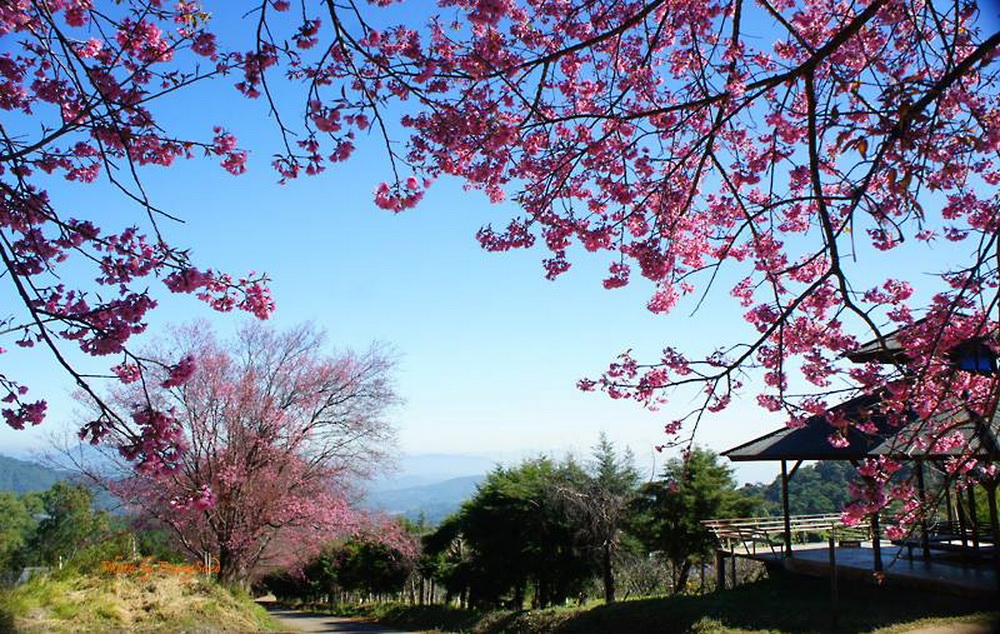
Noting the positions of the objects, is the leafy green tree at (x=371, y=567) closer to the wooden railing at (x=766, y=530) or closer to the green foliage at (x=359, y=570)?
the green foliage at (x=359, y=570)

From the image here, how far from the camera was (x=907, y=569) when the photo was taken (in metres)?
11.4

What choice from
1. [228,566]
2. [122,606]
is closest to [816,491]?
[228,566]

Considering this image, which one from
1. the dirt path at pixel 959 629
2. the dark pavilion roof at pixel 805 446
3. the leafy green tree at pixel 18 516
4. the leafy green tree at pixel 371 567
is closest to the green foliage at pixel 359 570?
the leafy green tree at pixel 371 567

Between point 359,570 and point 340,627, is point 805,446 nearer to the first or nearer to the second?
point 340,627

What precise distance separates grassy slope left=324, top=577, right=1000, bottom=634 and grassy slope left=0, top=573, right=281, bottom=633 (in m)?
6.02

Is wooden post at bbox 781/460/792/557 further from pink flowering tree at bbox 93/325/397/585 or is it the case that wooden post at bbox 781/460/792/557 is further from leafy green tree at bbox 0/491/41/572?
leafy green tree at bbox 0/491/41/572

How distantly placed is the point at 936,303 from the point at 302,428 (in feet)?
44.8

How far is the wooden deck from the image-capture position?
1010 centimetres

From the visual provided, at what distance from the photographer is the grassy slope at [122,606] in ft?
31.2

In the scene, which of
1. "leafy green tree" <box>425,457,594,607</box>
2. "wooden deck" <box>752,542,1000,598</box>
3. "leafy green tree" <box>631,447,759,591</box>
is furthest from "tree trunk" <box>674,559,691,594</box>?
"wooden deck" <box>752,542,1000,598</box>

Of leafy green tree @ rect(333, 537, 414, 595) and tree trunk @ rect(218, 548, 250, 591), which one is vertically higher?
tree trunk @ rect(218, 548, 250, 591)

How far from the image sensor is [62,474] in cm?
1580

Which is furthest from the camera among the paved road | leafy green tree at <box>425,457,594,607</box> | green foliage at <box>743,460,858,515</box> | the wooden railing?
green foliage at <box>743,460,858,515</box>

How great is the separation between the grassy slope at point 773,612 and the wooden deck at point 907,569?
0.18 meters
